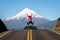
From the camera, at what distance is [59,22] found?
113500 millimetres

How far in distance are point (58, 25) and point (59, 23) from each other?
2301 mm

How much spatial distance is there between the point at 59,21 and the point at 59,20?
50.0 inches

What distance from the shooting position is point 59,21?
→ 11462 cm

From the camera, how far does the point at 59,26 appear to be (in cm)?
10925

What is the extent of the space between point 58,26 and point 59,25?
3.05 ft

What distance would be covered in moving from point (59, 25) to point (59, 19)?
9.60ft

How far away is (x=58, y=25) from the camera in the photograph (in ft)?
364

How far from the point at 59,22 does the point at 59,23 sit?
65 cm

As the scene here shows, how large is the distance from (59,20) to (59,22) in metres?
0.84

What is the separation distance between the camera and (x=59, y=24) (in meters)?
112

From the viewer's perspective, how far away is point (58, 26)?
110 m

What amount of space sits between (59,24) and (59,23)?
114 cm

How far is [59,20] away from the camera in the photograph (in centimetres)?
11344

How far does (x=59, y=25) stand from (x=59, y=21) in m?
4.22
